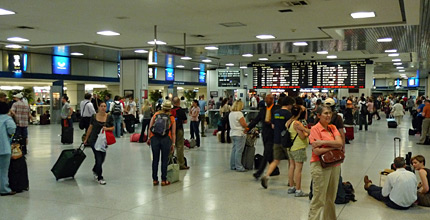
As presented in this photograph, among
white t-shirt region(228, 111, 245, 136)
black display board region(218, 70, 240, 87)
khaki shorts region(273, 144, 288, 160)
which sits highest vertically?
black display board region(218, 70, 240, 87)

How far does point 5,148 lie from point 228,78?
2003 cm

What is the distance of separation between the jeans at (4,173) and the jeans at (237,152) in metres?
4.55

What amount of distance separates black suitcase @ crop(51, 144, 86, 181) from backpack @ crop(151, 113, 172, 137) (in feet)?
5.97

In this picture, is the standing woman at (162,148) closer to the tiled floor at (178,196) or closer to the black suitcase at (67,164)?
the tiled floor at (178,196)

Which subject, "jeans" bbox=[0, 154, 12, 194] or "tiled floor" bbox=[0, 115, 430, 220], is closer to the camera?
"tiled floor" bbox=[0, 115, 430, 220]

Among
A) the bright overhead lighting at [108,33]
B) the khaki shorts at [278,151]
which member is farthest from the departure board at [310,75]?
the khaki shorts at [278,151]

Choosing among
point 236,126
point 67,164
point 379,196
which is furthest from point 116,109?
point 379,196

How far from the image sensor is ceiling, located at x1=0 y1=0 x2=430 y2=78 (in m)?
8.18

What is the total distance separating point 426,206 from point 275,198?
2.32 metres

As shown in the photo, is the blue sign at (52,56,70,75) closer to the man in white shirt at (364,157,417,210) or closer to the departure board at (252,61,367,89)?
the departure board at (252,61,367,89)

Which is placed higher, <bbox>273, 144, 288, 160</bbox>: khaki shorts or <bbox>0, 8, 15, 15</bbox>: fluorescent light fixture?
<bbox>0, 8, 15, 15</bbox>: fluorescent light fixture

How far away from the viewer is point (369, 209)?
6.06 meters

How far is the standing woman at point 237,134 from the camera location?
8922mm

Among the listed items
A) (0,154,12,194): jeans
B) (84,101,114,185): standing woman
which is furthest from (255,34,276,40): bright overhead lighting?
(0,154,12,194): jeans
